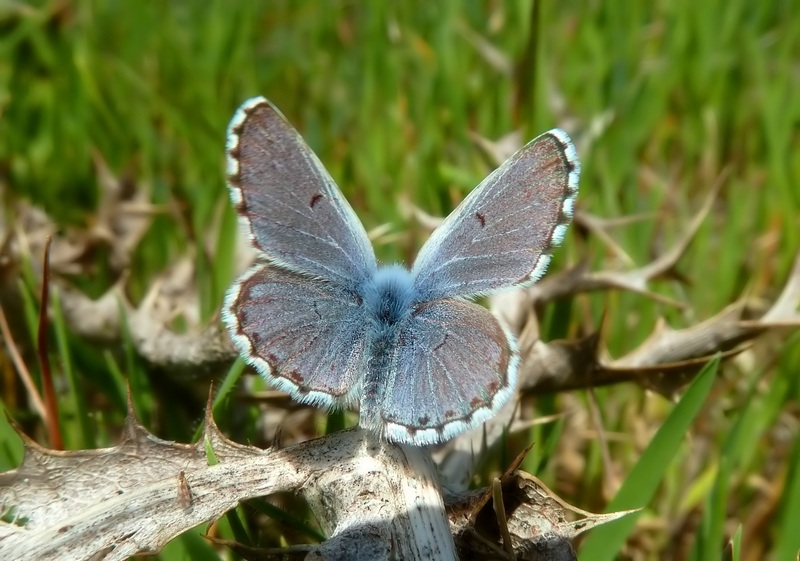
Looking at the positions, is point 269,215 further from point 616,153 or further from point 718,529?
point 616,153

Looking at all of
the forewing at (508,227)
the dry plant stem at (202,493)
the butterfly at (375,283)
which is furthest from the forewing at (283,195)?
the dry plant stem at (202,493)

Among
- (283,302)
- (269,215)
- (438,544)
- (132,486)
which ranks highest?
(269,215)

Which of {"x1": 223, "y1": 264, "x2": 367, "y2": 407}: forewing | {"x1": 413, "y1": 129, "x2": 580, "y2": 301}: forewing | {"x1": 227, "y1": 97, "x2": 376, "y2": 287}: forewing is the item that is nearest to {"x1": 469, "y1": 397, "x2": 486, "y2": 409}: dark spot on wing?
{"x1": 223, "y1": 264, "x2": 367, "y2": 407}: forewing

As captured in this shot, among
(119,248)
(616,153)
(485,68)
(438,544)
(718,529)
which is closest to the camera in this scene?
(438,544)

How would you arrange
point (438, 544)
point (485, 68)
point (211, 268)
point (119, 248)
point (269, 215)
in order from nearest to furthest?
point (438, 544) < point (269, 215) < point (211, 268) < point (119, 248) < point (485, 68)

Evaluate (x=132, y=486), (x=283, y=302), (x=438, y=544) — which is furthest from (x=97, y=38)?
(x=438, y=544)

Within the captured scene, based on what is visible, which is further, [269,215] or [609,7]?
[609,7]

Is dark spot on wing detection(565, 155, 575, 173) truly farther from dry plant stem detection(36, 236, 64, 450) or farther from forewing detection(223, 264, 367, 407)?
dry plant stem detection(36, 236, 64, 450)
